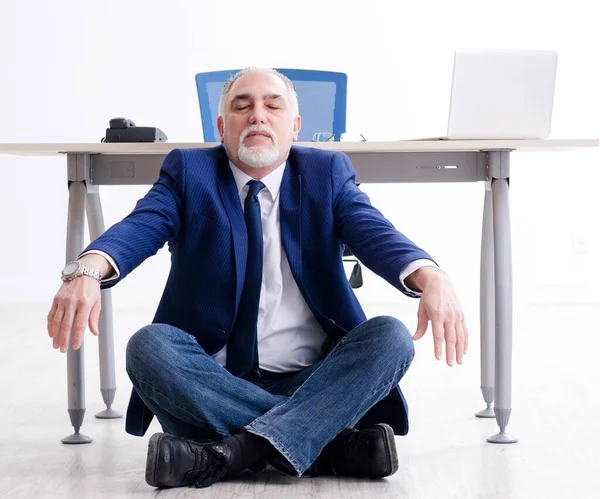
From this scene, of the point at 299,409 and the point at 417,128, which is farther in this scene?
the point at 417,128

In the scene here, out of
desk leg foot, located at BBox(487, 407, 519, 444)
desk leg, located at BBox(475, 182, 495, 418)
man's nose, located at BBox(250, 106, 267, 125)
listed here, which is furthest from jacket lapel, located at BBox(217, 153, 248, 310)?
desk leg, located at BBox(475, 182, 495, 418)

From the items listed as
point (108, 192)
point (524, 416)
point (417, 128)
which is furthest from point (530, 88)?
point (108, 192)

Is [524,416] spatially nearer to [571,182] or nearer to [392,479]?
[392,479]

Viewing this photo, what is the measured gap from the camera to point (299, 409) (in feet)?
6.36

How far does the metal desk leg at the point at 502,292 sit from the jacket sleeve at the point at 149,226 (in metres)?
0.82

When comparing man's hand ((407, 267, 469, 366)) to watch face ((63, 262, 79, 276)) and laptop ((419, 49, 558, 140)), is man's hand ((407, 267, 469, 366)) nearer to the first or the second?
watch face ((63, 262, 79, 276))

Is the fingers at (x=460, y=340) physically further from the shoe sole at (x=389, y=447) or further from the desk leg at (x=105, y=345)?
the desk leg at (x=105, y=345)

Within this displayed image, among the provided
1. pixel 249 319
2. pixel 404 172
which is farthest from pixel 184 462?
pixel 404 172

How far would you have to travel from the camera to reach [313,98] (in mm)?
3418

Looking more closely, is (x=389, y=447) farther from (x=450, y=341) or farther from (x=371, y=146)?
(x=371, y=146)

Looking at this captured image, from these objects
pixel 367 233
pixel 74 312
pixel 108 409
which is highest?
pixel 367 233

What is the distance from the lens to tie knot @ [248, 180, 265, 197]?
7.12ft

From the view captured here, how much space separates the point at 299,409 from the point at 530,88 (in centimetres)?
100

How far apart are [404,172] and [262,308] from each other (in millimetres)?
599
